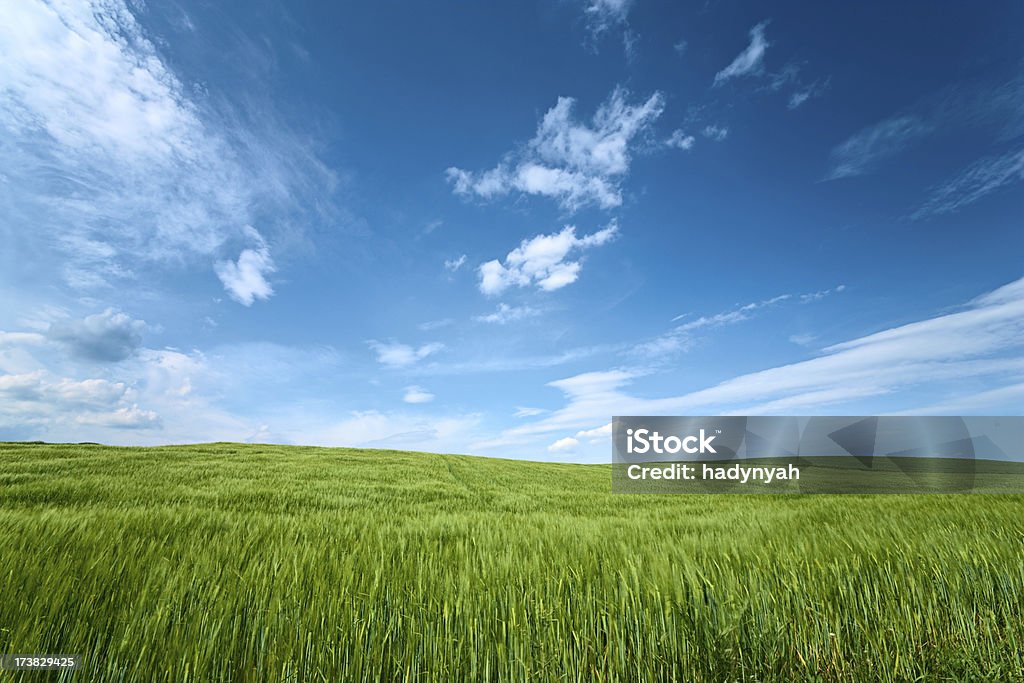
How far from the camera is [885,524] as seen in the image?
600cm

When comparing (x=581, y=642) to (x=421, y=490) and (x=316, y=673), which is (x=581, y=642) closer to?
(x=316, y=673)

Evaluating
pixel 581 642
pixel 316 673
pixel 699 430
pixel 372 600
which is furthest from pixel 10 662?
pixel 699 430

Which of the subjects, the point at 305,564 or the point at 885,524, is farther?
the point at 885,524

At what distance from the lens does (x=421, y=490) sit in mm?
12430

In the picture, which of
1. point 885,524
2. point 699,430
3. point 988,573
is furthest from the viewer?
point 699,430

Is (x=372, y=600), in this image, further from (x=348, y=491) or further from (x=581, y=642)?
(x=348, y=491)

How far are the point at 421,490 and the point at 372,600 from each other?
10251mm

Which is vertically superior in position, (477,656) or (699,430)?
(699,430)

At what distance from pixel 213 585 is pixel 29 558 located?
1.78 meters

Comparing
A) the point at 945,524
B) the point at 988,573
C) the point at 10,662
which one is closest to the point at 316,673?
the point at 10,662

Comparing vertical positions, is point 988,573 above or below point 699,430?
below

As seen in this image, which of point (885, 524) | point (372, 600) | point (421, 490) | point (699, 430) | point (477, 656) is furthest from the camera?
point (699, 430)

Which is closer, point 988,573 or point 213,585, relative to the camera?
point 213,585

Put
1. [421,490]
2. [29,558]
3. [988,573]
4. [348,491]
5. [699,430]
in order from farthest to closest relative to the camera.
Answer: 1. [699,430]
2. [421,490]
3. [348,491]
4. [988,573]
5. [29,558]
